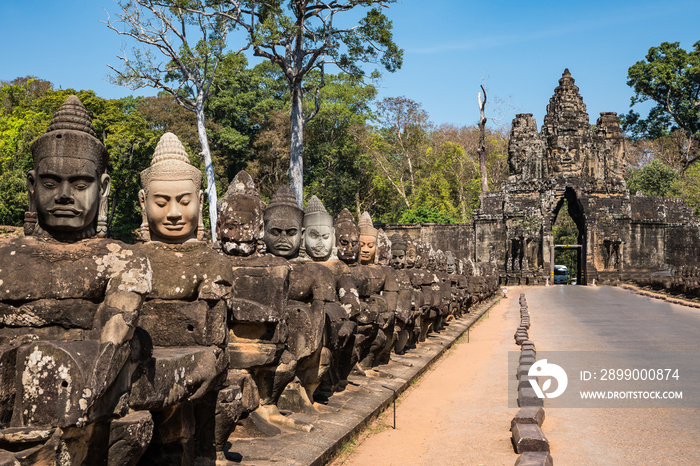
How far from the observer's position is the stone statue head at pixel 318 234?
8.55 m

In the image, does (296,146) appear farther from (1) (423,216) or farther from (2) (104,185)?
(1) (423,216)

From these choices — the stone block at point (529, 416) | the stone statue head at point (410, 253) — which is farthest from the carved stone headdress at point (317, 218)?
the stone statue head at point (410, 253)

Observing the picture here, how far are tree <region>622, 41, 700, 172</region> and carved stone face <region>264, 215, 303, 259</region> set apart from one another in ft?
210

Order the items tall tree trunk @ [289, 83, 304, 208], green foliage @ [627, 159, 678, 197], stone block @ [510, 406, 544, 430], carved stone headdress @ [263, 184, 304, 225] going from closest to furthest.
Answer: stone block @ [510, 406, 544, 430] < carved stone headdress @ [263, 184, 304, 225] < tall tree trunk @ [289, 83, 304, 208] < green foliage @ [627, 159, 678, 197]

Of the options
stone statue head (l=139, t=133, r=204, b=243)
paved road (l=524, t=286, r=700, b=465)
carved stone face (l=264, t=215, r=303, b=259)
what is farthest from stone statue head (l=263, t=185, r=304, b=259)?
paved road (l=524, t=286, r=700, b=465)

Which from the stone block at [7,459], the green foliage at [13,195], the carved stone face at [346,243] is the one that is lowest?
the stone block at [7,459]

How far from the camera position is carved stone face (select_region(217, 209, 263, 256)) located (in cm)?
603

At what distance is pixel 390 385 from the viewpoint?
870cm

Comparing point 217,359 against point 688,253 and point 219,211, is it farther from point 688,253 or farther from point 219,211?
point 688,253

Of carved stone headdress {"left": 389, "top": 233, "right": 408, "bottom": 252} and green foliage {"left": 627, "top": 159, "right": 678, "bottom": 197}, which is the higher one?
green foliage {"left": 627, "top": 159, "right": 678, "bottom": 197}

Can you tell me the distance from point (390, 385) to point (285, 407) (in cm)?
250

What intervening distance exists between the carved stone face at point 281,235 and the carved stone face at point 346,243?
2.00 m

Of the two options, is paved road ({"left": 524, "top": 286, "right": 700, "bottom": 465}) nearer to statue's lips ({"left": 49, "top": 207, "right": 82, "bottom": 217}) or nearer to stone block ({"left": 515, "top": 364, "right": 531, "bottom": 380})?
stone block ({"left": 515, "top": 364, "right": 531, "bottom": 380})

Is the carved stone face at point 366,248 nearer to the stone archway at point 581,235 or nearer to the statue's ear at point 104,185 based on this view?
the statue's ear at point 104,185
